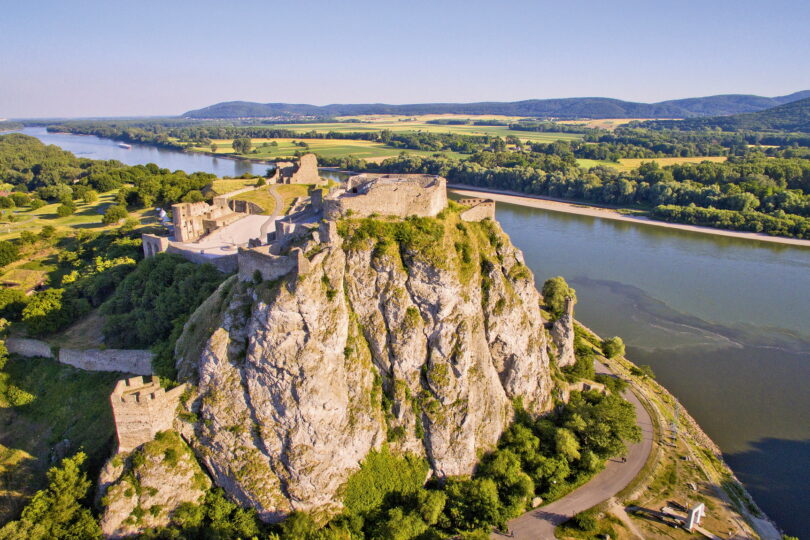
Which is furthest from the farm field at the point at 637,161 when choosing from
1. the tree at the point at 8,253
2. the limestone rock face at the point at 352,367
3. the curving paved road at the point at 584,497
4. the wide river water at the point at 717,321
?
the tree at the point at 8,253

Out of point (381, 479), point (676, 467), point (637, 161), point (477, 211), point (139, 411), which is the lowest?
point (676, 467)

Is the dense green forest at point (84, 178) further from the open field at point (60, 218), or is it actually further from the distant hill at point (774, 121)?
the distant hill at point (774, 121)

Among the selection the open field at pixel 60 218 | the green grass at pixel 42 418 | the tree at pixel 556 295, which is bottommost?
the green grass at pixel 42 418

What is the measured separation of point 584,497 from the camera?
23.9m

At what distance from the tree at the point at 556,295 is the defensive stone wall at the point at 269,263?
19077 millimetres

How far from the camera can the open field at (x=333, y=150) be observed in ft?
431

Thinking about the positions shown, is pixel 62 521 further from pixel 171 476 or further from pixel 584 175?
pixel 584 175

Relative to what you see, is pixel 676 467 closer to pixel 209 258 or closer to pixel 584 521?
pixel 584 521

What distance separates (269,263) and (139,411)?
339 inches

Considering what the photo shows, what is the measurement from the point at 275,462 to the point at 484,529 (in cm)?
1015

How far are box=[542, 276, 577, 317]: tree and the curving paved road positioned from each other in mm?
9866

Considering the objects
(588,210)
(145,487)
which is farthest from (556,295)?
(588,210)

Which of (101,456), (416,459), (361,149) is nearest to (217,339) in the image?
(101,456)

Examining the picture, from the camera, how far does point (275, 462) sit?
2289 cm
